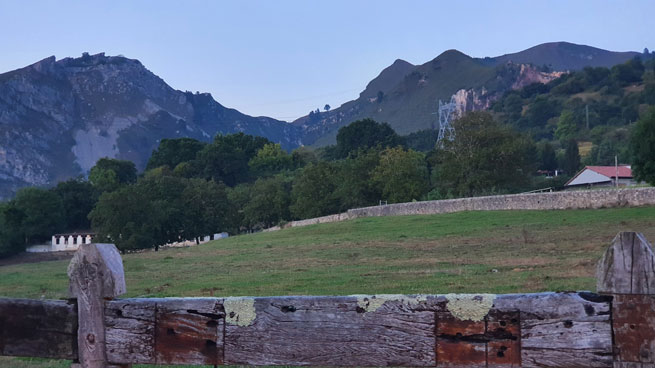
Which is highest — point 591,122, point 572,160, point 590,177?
point 591,122

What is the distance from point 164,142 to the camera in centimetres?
14712

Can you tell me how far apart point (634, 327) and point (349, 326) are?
1555mm

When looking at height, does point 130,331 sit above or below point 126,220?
below

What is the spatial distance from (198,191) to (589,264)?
63.9 m

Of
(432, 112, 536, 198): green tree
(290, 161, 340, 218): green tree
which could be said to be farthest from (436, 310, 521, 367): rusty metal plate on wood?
(290, 161, 340, 218): green tree

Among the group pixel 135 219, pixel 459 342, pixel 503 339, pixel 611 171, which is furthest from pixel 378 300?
pixel 611 171

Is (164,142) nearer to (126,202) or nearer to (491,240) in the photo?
(126,202)

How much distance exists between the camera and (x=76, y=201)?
10250cm

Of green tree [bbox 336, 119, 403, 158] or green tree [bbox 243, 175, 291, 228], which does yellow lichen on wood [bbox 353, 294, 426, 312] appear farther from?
green tree [bbox 336, 119, 403, 158]

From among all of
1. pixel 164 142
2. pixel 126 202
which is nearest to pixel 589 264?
pixel 126 202

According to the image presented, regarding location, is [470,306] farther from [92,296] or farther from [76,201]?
[76,201]

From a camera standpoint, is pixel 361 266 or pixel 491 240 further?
pixel 491 240

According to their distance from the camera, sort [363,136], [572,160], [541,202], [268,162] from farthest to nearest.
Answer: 1. [268,162]
2. [363,136]
3. [572,160]
4. [541,202]

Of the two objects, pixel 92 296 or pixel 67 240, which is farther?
pixel 67 240
